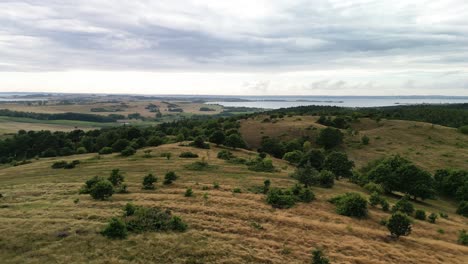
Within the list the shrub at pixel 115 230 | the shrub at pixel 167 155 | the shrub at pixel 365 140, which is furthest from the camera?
the shrub at pixel 365 140

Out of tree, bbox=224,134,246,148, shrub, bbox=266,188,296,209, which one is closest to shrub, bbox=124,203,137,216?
shrub, bbox=266,188,296,209

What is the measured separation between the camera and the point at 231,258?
80.3ft

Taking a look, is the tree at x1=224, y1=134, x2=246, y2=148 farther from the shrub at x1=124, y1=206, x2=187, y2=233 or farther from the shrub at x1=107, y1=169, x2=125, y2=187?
the shrub at x1=124, y1=206, x2=187, y2=233

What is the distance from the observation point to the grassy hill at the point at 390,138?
3258 inches

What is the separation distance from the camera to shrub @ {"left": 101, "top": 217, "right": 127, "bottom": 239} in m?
26.2

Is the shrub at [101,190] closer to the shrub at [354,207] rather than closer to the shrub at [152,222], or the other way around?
the shrub at [152,222]

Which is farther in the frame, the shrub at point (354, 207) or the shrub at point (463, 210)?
the shrub at point (463, 210)

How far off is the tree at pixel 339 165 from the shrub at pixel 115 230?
4172 cm

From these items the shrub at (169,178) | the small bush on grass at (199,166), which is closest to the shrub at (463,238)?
the shrub at (169,178)

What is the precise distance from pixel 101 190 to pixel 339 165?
41.5m

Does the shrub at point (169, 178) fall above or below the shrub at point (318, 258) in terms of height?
above

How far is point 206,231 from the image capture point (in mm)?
28281

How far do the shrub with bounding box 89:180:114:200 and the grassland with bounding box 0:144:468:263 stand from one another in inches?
37.0

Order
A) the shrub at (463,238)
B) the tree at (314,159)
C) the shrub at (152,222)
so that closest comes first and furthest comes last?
the shrub at (152,222), the shrub at (463,238), the tree at (314,159)
